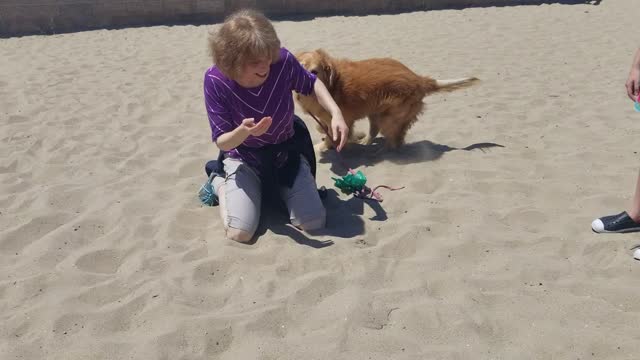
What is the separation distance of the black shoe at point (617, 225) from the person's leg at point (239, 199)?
1.96 meters

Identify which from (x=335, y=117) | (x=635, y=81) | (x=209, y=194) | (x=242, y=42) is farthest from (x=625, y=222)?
(x=209, y=194)

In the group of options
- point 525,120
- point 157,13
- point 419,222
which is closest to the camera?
point 419,222

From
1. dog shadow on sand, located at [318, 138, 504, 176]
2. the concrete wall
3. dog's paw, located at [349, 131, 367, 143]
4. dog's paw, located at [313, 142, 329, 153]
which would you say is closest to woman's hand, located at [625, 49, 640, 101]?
dog shadow on sand, located at [318, 138, 504, 176]

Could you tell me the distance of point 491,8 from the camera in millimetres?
11055

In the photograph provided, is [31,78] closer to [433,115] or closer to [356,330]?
[433,115]

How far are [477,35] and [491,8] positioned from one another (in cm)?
277

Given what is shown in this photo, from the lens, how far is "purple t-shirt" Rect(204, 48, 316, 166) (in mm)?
3150

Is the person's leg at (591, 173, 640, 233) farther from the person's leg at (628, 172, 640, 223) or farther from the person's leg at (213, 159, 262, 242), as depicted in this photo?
the person's leg at (213, 159, 262, 242)

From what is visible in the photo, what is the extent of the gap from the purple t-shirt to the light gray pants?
4.6 inches

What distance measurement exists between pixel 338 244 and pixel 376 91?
1584 mm

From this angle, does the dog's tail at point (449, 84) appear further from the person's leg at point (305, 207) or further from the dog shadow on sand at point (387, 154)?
the person's leg at point (305, 207)

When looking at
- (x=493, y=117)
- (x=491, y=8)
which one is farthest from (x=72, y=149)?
(x=491, y=8)

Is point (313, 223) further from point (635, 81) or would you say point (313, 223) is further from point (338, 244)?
point (635, 81)

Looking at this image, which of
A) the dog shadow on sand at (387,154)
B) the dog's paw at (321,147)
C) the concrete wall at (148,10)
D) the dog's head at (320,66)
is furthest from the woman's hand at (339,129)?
the concrete wall at (148,10)
